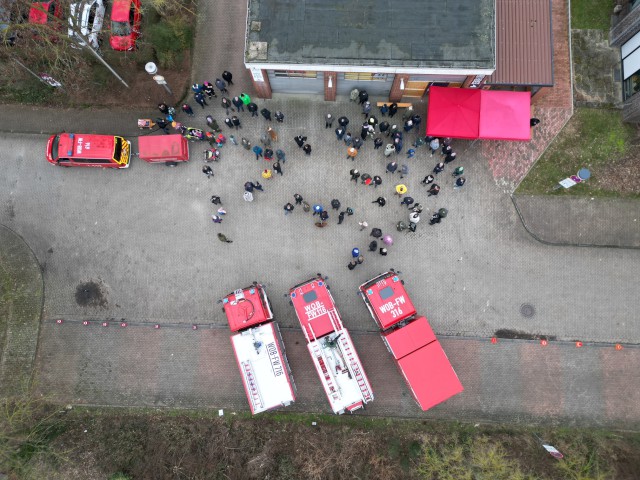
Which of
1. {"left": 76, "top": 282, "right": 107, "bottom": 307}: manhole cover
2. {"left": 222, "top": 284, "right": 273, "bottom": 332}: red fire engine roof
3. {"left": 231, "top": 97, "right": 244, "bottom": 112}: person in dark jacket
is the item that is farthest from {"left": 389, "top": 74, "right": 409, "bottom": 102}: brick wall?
{"left": 76, "top": 282, "right": 107, "bottom": 307}: manhole cover

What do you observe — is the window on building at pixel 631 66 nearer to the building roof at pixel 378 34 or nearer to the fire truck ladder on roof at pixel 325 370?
the building roof at pixel 378 34

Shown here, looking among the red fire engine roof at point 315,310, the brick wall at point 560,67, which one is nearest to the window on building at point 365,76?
the brick wall at point 560,67

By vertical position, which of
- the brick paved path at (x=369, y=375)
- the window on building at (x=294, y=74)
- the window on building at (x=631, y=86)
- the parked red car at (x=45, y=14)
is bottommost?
the brick paved path at (x=369, y=375)

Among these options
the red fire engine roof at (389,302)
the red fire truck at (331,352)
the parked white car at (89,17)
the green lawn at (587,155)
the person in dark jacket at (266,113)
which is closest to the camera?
the red fire truck at (331,352)

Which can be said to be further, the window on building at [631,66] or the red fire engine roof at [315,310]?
the window on building at [631,66]

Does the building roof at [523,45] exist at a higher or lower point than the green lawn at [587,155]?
higher

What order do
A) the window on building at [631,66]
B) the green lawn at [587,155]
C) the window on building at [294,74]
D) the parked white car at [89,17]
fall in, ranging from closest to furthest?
the window on building at [294,74]
the window on building at [631,66]
the green lawn at [587,155]
the parked white car at [89,17]
